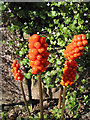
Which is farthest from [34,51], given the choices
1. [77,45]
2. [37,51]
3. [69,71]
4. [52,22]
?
[52,22]

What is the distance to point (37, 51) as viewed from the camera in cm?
134

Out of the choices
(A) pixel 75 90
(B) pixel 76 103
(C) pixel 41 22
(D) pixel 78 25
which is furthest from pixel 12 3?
(B) pixel 76 103

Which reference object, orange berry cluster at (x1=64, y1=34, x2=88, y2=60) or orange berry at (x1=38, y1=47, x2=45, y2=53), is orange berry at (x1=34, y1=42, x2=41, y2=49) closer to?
orange berry at (x1=38, y1=47, x2=45, y2=53)

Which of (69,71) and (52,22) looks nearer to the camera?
(69,71)

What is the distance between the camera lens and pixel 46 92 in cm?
333

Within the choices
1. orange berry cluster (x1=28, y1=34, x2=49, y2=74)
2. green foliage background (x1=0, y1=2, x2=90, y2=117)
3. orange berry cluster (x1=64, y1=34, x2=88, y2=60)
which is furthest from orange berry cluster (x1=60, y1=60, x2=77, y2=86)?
green foliage background (x1=0, y1=2, x2=90, y2=117)

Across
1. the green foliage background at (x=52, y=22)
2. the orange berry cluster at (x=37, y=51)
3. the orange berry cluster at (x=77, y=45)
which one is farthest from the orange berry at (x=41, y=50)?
the green foliage background at (x=52, y=22)

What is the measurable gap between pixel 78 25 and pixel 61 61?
764mm

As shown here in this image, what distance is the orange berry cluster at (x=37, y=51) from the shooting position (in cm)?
132

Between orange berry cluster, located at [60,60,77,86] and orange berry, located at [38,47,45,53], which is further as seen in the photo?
orange berry cluster, located at [60,60,77,86]

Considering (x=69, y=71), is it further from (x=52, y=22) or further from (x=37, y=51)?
(x=52, y=22)

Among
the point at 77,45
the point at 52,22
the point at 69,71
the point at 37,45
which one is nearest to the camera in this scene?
the point at 37,45

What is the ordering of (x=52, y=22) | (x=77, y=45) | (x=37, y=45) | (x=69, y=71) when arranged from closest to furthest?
(x=37, y=45)
(x=77, y=45)
(x=69, y=71)
(x=52, y=22)

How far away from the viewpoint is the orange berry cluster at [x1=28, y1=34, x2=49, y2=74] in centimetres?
132
